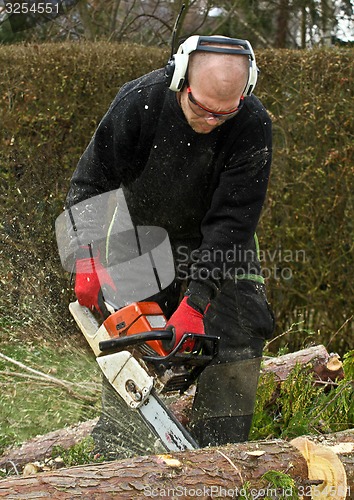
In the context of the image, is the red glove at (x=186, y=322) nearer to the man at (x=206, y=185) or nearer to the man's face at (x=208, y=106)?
the man at (x=206, y=185)

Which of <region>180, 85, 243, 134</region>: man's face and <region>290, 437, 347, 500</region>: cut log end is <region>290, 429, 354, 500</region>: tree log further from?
<region>180, 85, 243, 134</region>: man's face

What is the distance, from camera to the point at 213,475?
2.46 meters

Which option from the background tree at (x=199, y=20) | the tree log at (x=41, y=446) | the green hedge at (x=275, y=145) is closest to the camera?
the tree log at (x=41, y=446)

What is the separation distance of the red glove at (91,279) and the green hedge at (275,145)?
2.42 metres

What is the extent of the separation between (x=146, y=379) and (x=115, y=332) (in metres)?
0.25

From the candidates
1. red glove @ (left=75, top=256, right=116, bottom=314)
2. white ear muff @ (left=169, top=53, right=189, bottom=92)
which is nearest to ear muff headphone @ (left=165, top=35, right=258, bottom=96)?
white ear muff @ (left=169, top=53, right=189, bottom=92)

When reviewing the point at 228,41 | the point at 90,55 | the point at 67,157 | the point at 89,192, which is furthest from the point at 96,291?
the point at 90,55

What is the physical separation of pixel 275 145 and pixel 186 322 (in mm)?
3212

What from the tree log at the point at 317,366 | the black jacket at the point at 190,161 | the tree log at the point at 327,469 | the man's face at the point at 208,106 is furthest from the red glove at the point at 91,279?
the tree log at the point at 317,366

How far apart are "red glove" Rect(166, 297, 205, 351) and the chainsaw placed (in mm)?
20

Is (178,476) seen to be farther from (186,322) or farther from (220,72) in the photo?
(220,72)

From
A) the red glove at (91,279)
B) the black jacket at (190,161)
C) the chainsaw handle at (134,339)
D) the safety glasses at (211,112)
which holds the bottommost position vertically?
the chainsaw handle at (134,339)

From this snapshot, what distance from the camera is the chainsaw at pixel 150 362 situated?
275 cm

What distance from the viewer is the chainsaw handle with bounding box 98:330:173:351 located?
2697mm
